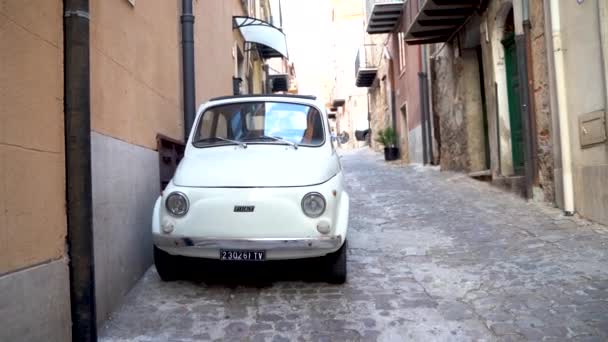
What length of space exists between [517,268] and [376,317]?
183cm

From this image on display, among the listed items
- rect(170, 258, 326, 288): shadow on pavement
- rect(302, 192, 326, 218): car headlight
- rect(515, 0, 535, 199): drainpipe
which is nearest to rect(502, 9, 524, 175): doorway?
rect(515, 0, 535, 199): drainpipe

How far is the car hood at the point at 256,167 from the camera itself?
4387mm

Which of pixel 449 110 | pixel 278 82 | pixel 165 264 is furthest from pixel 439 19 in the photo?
pixel 278 82

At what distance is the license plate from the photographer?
4.23 meters

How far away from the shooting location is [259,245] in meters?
4.18

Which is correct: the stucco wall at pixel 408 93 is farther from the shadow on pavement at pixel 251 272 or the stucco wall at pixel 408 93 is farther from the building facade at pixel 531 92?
the shadow on pavement at pixel 251 272

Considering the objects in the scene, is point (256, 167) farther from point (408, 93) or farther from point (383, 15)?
point (383, 15)

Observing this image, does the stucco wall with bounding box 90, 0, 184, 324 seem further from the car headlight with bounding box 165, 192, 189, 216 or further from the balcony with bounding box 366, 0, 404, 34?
the balcony with bounding box 366, 0, 404, 34

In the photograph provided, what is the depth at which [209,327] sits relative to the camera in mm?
3855

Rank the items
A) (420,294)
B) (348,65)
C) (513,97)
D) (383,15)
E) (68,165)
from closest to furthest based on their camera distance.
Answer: (68,165), (420,294), (513,97), (383,15), (348,65)

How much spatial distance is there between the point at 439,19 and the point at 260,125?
271 inches

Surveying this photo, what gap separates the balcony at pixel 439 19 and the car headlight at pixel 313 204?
6.81 m

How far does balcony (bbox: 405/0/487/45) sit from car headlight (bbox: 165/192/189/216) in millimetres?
7223

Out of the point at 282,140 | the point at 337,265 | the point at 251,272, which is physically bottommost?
the point at 251,272
